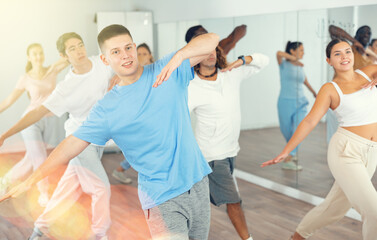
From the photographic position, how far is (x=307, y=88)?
4.33m

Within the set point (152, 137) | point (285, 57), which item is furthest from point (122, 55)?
point (285, 57)

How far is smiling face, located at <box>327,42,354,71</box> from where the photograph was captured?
293cm

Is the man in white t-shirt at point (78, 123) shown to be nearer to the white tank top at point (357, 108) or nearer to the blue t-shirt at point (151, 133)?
the blue t-shirt at point (151, 133)

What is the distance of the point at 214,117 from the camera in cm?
316

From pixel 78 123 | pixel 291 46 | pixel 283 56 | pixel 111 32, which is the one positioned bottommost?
pixel 78 123

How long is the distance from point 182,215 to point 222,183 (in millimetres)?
1031

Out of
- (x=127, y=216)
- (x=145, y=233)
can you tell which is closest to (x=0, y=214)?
(x=127, y=216)

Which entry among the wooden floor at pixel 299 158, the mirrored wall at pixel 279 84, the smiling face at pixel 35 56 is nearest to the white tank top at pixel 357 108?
the wooden floor at pixel 299 158

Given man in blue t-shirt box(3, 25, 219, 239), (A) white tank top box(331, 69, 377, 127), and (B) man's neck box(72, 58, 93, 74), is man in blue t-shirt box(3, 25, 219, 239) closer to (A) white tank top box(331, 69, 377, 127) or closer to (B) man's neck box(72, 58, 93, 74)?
(A) white tank top box(331, 69, 377, 127)

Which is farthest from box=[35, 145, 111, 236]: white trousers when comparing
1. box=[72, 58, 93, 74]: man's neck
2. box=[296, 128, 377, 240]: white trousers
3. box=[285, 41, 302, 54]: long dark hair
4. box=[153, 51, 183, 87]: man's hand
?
box=[285, 41, 302, 54]: long dark hair

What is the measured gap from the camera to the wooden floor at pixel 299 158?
4.26 metres

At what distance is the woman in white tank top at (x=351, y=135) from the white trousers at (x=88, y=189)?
1.31 meters

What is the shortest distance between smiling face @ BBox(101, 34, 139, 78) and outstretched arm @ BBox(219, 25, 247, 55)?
2.82 m

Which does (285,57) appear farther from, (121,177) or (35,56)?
(35,56)
